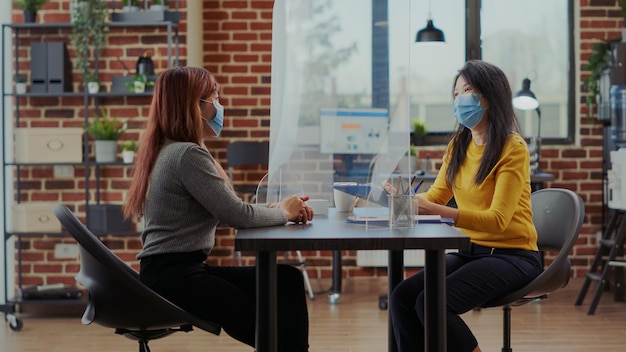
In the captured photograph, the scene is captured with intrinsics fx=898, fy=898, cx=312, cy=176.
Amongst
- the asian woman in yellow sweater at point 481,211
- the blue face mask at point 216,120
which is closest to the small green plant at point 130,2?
the blue face mask at point 216,120

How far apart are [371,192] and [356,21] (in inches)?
20.1

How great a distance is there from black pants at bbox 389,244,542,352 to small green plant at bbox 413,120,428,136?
132 inches

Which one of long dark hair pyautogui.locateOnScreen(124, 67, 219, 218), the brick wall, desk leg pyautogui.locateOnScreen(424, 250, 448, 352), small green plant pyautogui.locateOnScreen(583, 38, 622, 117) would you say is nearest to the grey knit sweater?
long dark hair pyautogui.locateOnScreen(124, 67, 219, 218)

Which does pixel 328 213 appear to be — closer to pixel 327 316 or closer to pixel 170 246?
pixel 170 246

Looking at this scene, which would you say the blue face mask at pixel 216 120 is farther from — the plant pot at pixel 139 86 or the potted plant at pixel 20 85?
the potted plant at pixel 20 85

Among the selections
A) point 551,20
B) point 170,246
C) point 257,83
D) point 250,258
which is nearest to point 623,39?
point 551,20

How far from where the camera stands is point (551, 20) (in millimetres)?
6512

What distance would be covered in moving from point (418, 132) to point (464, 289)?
11.8 feet

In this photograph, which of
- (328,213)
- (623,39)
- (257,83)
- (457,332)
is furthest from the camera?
(257,83)

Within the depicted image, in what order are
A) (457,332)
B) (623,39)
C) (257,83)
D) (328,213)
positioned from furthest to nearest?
(257,83) → (623,39) → (328,213) → (457,332)

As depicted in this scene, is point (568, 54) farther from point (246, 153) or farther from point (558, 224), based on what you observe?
point (558, 224)

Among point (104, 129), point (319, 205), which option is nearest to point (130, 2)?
point (104, 129)

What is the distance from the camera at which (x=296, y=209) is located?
268 cm

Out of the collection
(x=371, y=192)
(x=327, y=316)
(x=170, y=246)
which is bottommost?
(x=327, y=316)
